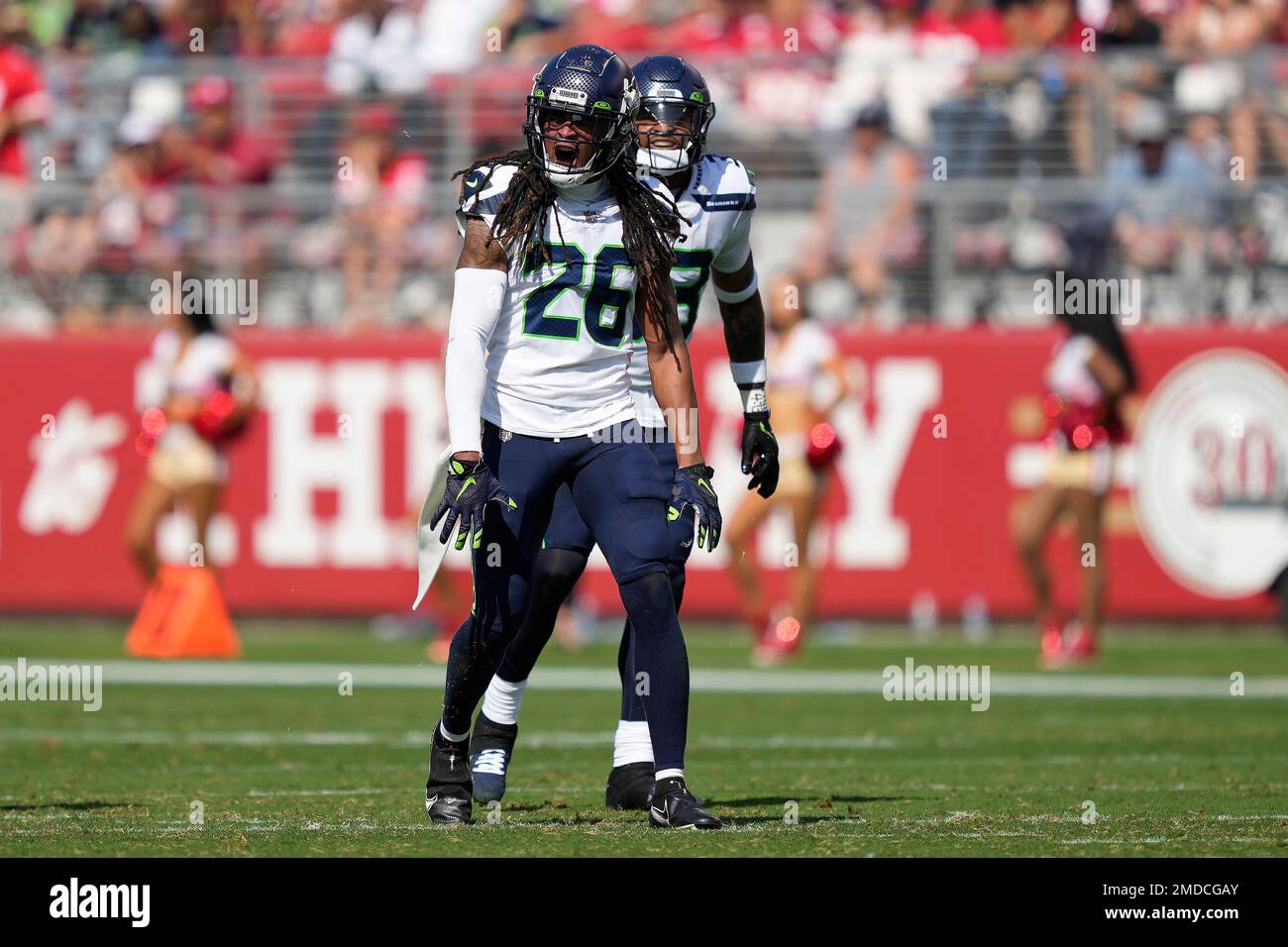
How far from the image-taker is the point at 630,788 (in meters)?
7.48

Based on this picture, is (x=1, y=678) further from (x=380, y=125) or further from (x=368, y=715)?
(x=380, y=125)

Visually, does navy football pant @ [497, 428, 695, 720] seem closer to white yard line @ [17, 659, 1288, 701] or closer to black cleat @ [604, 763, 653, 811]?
black cleat @ [604, 763, 653, 811]

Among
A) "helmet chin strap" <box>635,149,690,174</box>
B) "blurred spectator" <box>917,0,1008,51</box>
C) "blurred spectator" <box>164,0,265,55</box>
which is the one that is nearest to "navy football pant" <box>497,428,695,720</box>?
"helmet chin strap" <box>635,149,690,174</box>

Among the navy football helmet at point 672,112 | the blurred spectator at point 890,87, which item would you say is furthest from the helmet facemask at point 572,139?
the blurred spectator at point 890,87

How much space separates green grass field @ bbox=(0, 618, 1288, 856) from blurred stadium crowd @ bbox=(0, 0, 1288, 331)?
9.23 ft

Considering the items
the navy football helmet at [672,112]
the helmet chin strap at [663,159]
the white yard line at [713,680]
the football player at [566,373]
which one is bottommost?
the white yard line at [713,680]

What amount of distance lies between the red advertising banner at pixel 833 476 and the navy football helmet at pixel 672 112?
7140 millimetres

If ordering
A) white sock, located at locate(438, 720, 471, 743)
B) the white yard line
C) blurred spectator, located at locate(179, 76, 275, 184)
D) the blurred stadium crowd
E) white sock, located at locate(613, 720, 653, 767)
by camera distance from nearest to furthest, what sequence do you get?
1. white sock, located at locate(438, 720, 471, 743)
2. white sock, located at locate(613, 720, 653, 767)
3. the white yard line
4. the blurred stadium crowd
5. blurred spectator, located at locate(179, 76, 275, 184)

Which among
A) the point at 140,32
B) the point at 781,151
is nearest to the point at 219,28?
the point at 140,32

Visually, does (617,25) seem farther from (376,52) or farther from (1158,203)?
(1158,203)

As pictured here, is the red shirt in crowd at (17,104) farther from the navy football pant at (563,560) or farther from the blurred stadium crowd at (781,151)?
the navy football pant at (563,560)

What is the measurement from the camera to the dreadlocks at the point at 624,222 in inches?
269

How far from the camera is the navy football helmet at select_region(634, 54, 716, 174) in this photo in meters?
7.79

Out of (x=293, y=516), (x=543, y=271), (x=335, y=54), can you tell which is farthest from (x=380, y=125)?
(x=543, y=271)
